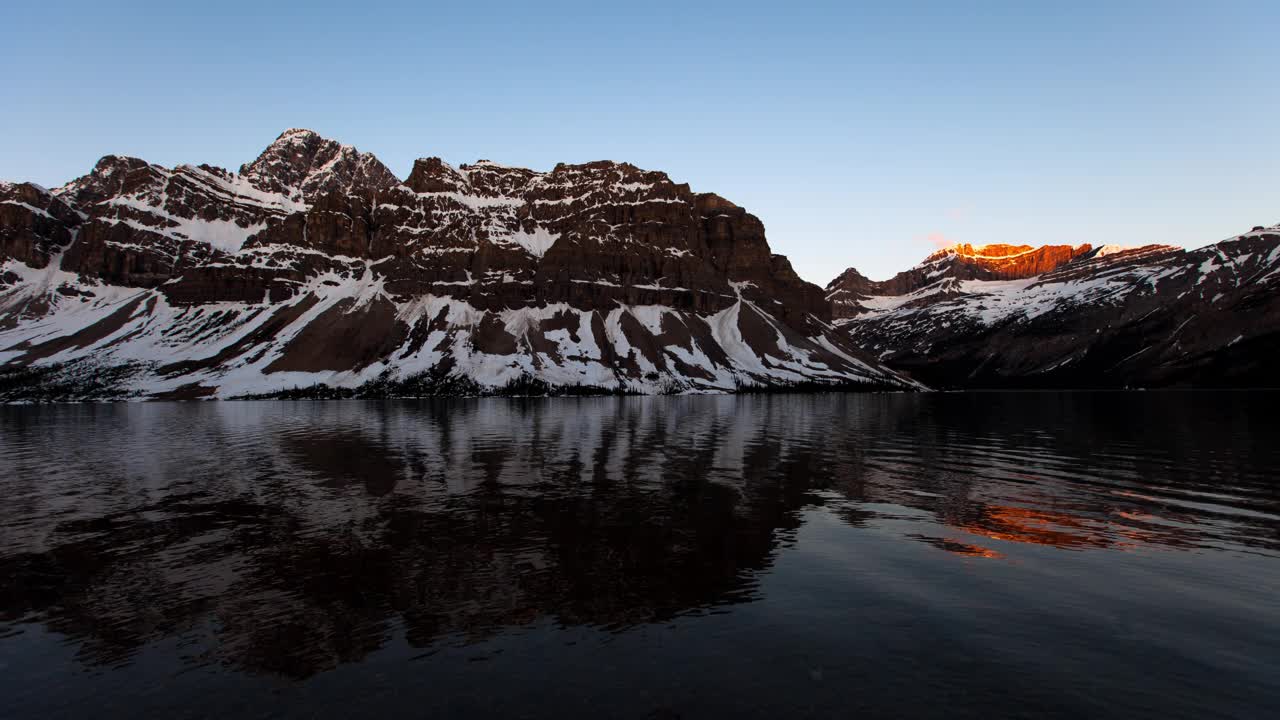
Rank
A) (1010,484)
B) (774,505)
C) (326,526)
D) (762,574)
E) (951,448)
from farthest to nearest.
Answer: (951,448)
(1010,484)
(774,505)
(326,526)
(762,574)

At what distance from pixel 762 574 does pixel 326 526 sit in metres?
21.2

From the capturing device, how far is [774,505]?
3969cm

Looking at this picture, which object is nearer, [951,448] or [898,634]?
[898,634]

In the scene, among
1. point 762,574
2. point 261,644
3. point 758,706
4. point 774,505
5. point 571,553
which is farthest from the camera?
point 774,505

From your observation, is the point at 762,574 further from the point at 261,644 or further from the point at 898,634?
the point at 261,644

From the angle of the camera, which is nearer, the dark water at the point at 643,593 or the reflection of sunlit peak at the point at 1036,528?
the dark water at the point at 643,593

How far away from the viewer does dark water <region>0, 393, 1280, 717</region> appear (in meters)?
16.5

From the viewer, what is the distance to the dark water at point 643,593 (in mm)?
16516

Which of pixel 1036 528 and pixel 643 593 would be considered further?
pixel 1036 528

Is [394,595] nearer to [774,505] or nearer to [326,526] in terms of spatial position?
[326,526]

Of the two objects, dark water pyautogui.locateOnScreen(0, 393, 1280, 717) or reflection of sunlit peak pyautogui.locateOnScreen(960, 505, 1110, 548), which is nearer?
dark water pyautogui.locateOnScreen(0, 393, 1280, 717)

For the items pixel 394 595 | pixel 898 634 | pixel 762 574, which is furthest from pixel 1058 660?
pixel 394 595

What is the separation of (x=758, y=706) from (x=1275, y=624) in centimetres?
1659

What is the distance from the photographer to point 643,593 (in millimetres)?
23922
